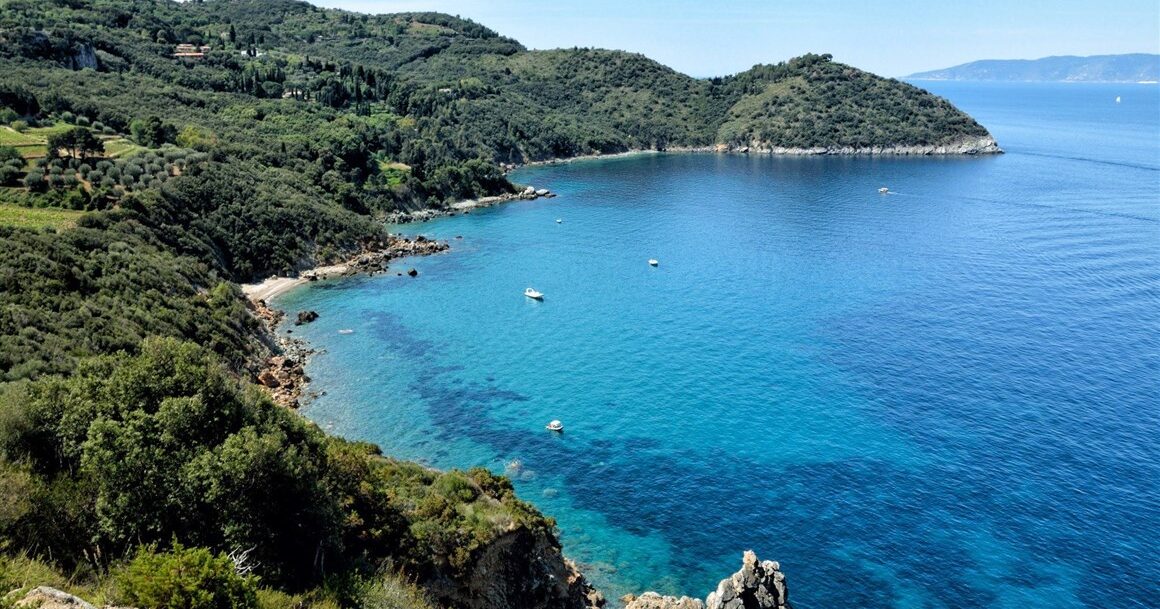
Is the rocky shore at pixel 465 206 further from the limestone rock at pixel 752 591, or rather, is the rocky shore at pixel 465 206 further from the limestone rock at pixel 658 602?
the limestone rock at pixel 752 591

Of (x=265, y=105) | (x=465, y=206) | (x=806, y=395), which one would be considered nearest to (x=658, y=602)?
(x=806, y=395)

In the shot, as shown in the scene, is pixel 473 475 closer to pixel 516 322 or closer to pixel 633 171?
pixel 516 322

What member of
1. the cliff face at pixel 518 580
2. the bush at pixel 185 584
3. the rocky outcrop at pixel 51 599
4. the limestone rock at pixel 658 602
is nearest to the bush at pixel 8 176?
the cliff face at pixel 518 580

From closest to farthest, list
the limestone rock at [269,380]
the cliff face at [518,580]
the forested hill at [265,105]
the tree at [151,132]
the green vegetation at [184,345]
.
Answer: the green vegetation at [184,345], the cliff face at [518,580], the limestone rock at [269,380], the tree at [151,132], the forested hill at [265,105]

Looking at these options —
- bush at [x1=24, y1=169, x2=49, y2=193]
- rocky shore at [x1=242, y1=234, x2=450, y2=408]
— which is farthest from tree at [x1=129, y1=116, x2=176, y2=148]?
rocky shore at [x1=242, y1=234, x2=450, y2=408]

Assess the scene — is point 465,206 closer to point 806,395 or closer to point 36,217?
point 36,217

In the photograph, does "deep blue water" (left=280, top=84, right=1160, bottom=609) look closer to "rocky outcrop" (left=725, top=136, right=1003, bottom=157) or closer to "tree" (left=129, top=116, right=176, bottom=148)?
"tree" (left=129, top=116, right=176, bottom=148)
